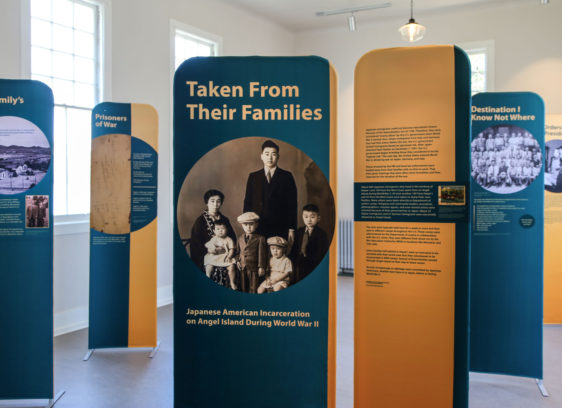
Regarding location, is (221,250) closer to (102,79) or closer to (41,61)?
(41,61)

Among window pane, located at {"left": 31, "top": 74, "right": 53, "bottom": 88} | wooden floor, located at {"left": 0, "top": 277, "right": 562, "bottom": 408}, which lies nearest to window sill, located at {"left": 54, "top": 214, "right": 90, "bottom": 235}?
wooden floor, located at {"left": 0, "top": 277, "right": 562, "bottom": 408}

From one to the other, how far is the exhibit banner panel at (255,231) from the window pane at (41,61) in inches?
118

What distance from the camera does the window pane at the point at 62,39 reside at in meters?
4.27

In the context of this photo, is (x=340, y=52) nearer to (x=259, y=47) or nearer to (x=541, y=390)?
(x=259, y=47)

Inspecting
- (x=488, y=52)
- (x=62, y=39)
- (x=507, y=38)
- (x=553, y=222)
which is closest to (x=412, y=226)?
(x=553, y=222)

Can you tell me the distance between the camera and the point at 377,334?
6.66 ft

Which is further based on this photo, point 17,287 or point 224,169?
point 17,287

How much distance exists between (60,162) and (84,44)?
1209 millimetres

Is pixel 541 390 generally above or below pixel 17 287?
below

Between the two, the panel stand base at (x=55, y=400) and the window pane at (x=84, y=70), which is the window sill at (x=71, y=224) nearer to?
the window pane at (x=84, y=70)

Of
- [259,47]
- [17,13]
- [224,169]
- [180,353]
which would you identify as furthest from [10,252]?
[259,47]

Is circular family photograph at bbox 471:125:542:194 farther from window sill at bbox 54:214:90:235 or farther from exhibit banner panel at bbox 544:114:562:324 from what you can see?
window sill at bbox 54:214:90:235

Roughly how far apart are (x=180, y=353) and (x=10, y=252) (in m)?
1.36

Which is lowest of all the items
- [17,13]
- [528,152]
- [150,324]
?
[150,324]
